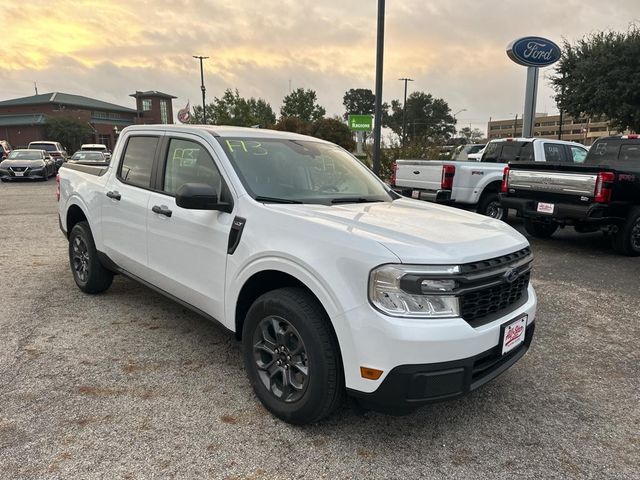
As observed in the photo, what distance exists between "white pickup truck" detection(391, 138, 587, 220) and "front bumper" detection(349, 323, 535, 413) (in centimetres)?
695

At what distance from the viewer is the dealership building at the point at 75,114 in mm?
67188

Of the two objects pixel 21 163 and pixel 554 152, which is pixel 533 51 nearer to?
pixel 554 152

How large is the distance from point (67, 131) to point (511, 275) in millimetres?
71178

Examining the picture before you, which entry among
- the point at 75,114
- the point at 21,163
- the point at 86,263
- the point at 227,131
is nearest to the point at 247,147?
the point at 227,131

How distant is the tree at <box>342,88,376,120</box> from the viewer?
10394 centimetres

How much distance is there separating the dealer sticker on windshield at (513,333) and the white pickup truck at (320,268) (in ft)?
0.04

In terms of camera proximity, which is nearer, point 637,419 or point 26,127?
point 637,419

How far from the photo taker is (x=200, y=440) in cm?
277

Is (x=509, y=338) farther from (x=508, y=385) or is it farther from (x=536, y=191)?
(x=536, y=191)

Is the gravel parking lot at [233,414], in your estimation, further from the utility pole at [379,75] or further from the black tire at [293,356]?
the utility pole at [379,75]

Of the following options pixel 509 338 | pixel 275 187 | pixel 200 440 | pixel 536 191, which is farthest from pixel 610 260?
pixel 200 440

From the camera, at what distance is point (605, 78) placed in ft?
71.9

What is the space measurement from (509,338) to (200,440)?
183 cm

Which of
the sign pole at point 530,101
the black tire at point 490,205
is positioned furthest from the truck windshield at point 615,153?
the sign pole at point 530,101
